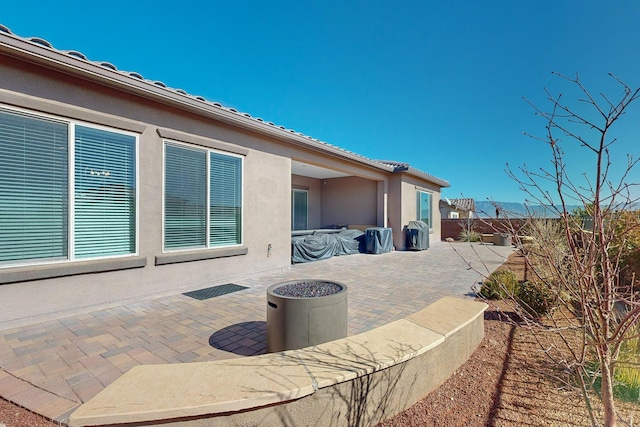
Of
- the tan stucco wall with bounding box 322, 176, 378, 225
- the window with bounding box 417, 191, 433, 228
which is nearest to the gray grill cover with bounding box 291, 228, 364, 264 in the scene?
the tan stucco wall with bounding box 322, 176, 378, 225

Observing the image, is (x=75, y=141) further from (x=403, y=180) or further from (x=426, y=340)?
(x=403, y=180)

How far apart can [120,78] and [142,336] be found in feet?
13.3

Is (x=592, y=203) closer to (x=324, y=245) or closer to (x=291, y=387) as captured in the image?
(x=291, y=387)

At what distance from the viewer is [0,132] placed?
374cm

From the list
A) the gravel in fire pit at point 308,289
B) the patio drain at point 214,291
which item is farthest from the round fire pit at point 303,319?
the patio drain at point 214,291

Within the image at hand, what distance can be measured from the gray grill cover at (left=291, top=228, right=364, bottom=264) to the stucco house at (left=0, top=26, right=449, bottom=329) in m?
1.40

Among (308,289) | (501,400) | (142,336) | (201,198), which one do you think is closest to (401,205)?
(201,198)

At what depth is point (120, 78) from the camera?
4.43 m

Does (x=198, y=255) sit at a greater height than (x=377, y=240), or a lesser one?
greater

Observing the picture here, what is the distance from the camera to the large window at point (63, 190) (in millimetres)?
3846

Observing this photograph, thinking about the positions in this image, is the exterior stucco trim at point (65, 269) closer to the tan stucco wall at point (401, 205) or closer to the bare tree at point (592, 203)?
the bare tree at point (592, 203)

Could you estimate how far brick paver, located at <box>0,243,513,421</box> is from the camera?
252 cm

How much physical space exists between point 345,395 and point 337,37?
428 inches

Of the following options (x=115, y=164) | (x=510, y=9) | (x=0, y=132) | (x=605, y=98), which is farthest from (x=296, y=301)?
(x=510, y=9)
